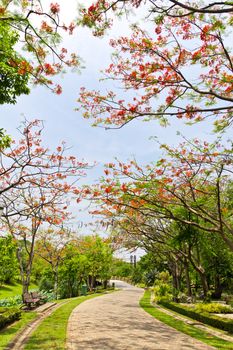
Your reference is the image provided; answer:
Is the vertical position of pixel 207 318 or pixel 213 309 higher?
pixel 213 309

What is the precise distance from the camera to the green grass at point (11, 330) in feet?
27.6

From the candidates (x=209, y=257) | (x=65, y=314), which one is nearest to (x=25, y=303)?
(x=65, y=314)

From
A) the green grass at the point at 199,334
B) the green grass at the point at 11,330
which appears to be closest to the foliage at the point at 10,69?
the green grass at the point at 11,330

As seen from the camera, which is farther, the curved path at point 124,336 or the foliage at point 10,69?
the curved path at point 124,336

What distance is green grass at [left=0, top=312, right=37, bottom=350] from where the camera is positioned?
8398mm

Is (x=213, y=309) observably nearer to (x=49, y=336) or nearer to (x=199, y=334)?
(x=199, y=334)

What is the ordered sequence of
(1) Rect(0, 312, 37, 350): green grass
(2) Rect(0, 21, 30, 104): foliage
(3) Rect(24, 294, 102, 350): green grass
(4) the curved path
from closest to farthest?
1. (2) Rect(0, 21, 30, 104): foliage
2. (3) Rect(24, 294, 102, 350): green grass
3. (1) Rect(0, 312, 37, 350): green grass
4. (4) the curved path

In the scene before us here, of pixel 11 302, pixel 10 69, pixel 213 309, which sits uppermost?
pixel 10 69

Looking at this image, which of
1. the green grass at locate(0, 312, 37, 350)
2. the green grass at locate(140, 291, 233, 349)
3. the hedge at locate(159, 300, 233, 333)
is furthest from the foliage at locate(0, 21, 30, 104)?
the hedge at locate(159, 300, 233, 333)

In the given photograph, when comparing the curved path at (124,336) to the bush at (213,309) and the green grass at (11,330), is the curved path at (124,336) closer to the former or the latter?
the green grass at (11,330)

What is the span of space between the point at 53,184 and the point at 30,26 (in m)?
6.48

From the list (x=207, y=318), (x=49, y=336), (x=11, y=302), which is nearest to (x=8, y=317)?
(x=49, y=336)

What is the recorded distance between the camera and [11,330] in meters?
10.2

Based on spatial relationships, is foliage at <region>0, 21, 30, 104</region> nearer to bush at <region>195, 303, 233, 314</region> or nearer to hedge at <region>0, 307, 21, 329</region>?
hedge at <region>0, 307, 21, 329</region>
